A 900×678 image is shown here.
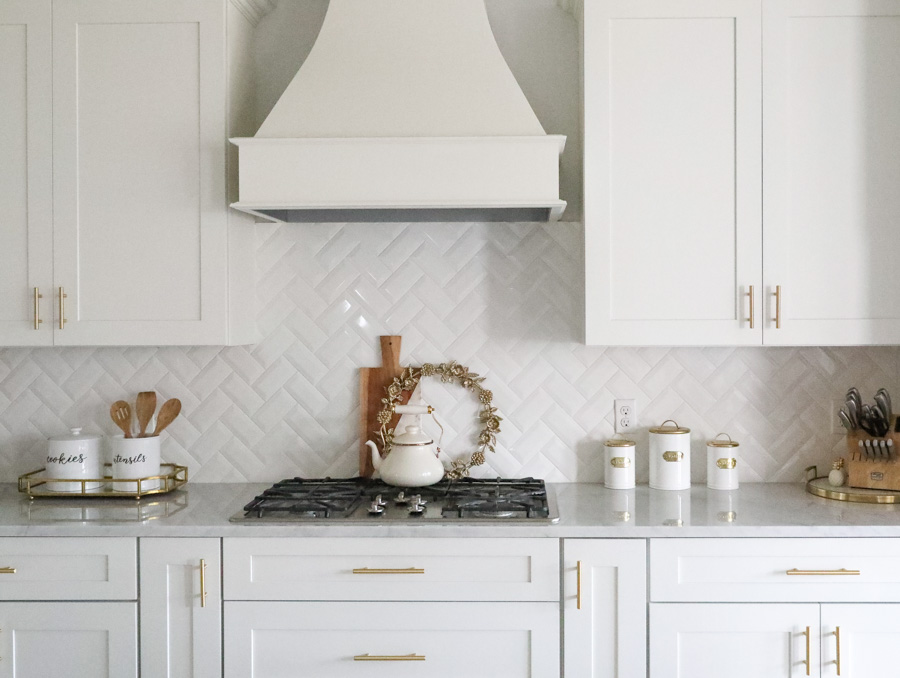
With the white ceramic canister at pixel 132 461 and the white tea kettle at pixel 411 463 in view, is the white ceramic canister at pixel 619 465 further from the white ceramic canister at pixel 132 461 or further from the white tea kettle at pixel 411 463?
the white ceramic canister at pixel 132 461

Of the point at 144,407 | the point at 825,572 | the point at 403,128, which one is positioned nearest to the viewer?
the point at 825,572

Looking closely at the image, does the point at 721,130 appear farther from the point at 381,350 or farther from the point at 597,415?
the point at 381,350

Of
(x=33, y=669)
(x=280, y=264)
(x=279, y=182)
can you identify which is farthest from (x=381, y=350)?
(x=33, y=669)

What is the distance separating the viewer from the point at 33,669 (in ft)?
6.87

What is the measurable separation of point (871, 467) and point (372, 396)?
1542mm

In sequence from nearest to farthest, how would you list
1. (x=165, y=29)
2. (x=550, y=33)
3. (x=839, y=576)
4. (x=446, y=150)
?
(x=839, y=576), (x=446, y=150), (x=165, y=29), (x=550, y=33)

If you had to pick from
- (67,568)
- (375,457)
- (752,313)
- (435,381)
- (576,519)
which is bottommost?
(67,568)

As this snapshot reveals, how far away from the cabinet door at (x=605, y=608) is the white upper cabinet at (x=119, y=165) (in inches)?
47.8

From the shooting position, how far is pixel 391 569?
6.70 feet

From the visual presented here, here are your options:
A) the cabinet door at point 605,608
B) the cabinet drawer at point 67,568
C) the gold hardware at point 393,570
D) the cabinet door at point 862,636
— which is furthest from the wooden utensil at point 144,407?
the cabinet door at point 862,636

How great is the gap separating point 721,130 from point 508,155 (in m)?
0.63

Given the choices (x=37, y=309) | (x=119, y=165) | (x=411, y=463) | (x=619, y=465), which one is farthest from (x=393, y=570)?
(x=119, y=165)

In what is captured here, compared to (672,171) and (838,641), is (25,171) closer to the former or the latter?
(672,171)

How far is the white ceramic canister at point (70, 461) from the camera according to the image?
7.86 ft
